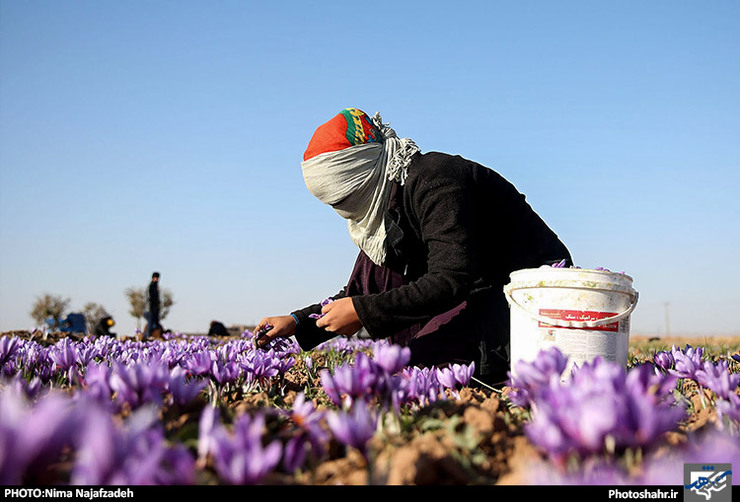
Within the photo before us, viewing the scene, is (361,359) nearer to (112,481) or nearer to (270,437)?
(270,437)

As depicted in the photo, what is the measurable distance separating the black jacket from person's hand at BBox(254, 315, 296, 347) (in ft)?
0.48

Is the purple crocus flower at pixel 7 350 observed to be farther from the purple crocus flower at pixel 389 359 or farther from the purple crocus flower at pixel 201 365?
the purple crocus flower at pixel 389 359

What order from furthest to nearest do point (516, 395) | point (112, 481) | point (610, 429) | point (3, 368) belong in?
point (3, 368) < point (516, 395) < point (610, 429) < point (112, 481)

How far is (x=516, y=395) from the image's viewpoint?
6.73ft

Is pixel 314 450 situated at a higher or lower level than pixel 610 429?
lower

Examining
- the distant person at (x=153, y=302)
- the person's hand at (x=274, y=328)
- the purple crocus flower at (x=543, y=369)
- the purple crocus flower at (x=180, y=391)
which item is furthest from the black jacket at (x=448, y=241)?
the distant person at (x=153, y=302)

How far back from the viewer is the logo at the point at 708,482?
3.94ft

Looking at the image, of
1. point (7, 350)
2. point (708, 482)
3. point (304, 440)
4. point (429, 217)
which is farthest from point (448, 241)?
point (7, 350)

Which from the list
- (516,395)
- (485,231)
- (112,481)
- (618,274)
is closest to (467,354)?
(485,231)

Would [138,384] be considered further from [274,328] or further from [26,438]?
[274,328]

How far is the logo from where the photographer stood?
120 cm

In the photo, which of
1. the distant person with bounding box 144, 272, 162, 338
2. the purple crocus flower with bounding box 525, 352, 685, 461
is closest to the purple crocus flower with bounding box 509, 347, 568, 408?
the purple crocus flower with bounding box 525, 352, 685, 461

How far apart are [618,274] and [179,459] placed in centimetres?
226

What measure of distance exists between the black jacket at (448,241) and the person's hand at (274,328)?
0.15 m
